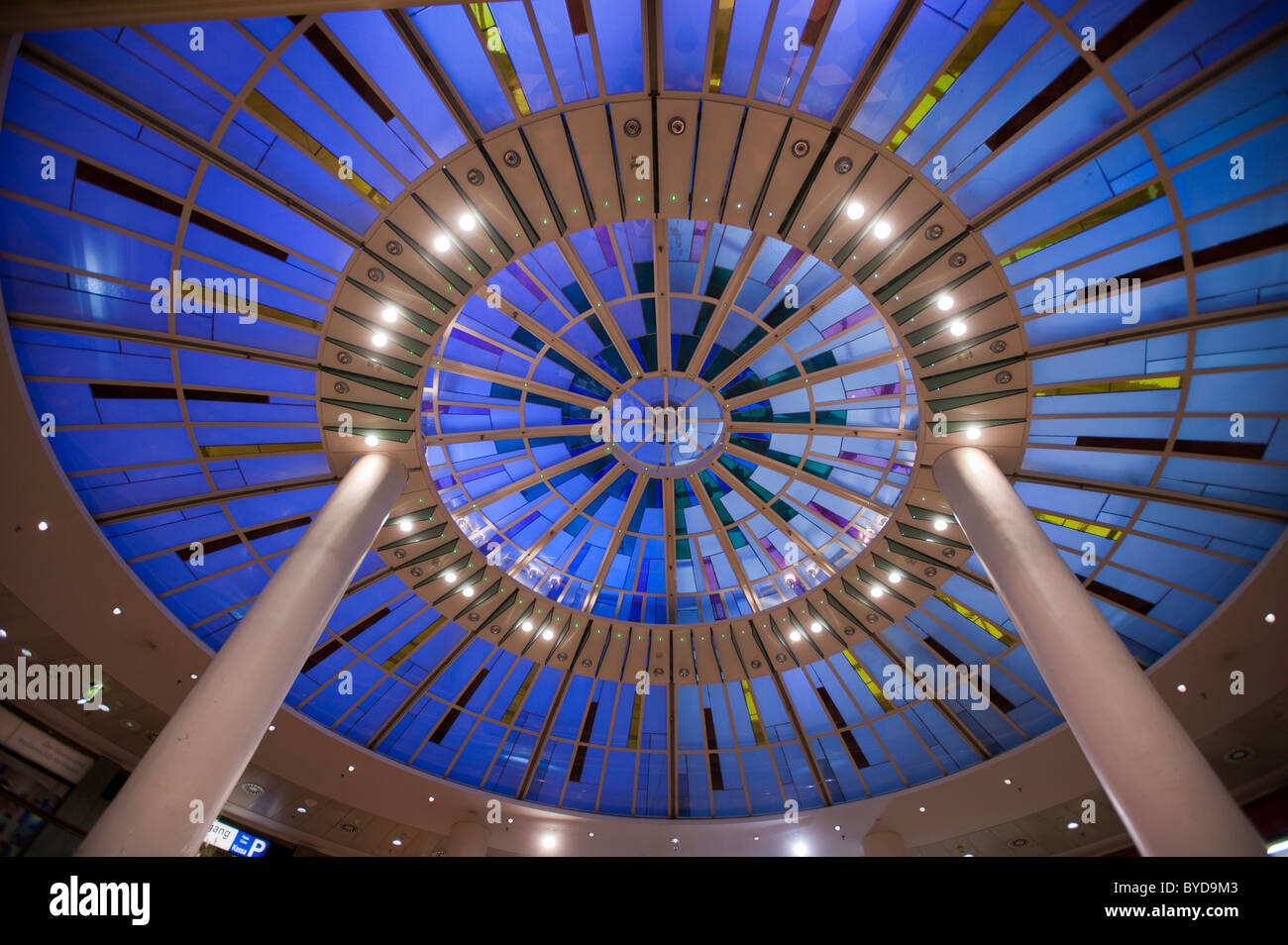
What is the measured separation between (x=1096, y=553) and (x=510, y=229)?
16884 millimetres

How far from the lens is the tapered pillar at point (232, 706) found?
8195 millimetres

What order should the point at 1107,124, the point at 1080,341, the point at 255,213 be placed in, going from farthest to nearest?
the point at 1080,341 < the point at 255,213 < the point at 1107,124

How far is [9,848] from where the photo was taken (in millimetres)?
17734

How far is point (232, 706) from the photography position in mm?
9625
